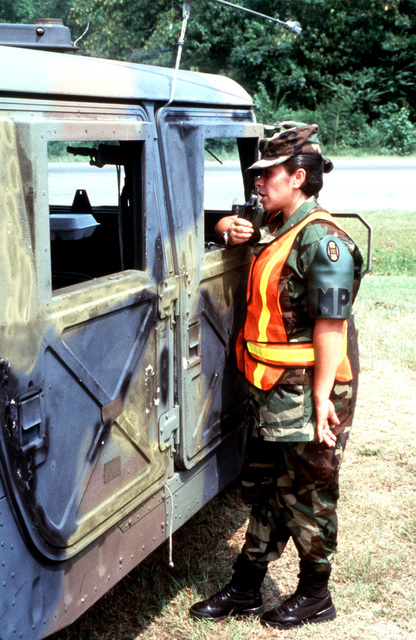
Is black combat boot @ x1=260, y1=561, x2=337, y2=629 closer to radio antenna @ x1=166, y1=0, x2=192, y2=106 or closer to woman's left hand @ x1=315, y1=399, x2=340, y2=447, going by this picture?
woman's left hand @ x1=315, y1=399, x2=340, y2=447

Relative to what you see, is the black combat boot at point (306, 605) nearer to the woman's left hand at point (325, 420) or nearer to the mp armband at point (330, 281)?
the woman's left hand at point (325, 420)

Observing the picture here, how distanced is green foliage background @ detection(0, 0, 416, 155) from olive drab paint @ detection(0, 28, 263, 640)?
68.5 ft

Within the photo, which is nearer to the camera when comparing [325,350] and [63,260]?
[325,350]

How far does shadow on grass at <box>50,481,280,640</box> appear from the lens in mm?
3057

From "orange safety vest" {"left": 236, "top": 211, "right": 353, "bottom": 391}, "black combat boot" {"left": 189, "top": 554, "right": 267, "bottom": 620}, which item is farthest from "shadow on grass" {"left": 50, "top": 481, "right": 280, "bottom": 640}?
"orange safety vest" {"left": 236, "top": 211, "right": 353, "bottom": 391}

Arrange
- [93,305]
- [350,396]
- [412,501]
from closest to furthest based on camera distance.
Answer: [93,305] < [350,396] < [412,501]

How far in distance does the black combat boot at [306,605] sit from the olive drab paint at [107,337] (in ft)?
1.65

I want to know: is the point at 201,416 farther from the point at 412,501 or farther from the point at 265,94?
the point at 265,94

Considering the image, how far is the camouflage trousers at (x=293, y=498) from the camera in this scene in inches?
116

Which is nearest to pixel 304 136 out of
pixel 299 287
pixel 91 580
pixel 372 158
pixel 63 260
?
pixel 299 287

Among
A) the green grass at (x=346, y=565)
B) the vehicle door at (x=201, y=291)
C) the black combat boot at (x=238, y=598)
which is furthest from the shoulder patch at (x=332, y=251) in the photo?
the green grass at (x=346, y=565)

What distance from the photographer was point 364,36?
25.6 metres

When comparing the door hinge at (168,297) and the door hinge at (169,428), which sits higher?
the door hinge at (168,297)

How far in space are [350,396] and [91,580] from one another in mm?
1175
